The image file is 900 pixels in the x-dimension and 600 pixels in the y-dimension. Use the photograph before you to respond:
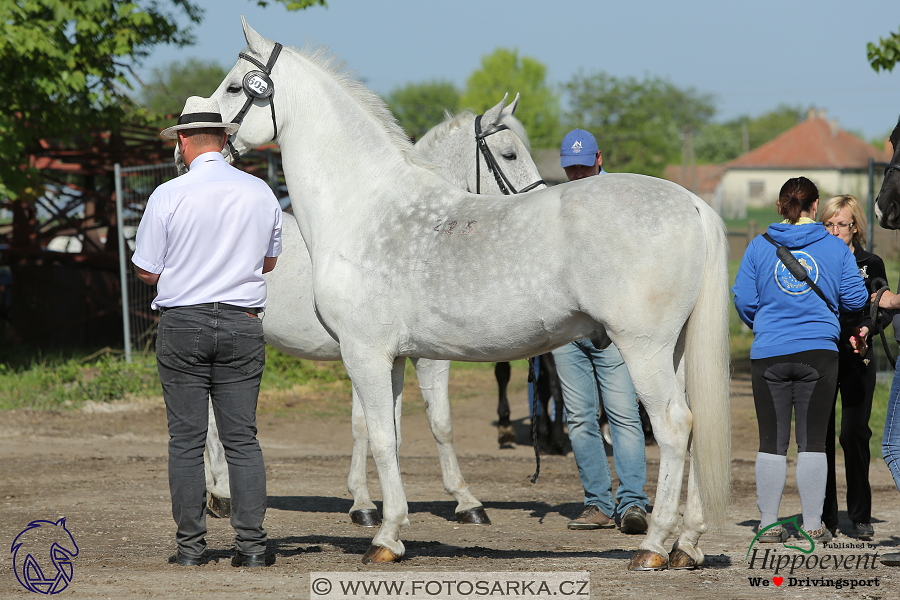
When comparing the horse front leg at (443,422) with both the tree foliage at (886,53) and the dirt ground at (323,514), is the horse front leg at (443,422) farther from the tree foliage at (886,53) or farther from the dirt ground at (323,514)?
the tree foliage at (886,53)

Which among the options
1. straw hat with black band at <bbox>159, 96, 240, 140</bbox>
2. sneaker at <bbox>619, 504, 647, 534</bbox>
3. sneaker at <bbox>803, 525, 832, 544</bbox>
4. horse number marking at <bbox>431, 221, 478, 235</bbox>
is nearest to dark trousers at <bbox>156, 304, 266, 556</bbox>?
straw hat with black band at <bbox>159, 96, 240, 140</bbox>

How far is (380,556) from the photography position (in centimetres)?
414

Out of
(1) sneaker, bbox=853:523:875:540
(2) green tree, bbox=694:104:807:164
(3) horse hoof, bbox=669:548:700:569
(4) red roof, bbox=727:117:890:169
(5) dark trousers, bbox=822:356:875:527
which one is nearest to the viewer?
(3) horse hoof, bbox=669:548:700:569

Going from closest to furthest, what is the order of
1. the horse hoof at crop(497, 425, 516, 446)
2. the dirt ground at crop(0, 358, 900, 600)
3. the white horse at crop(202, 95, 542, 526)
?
1. the dirt ground at crop(0, 358, 900, 600)
2. the white horse at crop(202, 95, 542, 526)
3. the horse hoof at crop(497, 425, 516, 446)

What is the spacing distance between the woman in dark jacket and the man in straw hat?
3.50 metres

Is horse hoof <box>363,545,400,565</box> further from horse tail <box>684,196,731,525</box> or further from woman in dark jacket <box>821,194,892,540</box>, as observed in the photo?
woman in dark jacket <box>821,194,892,540</box>

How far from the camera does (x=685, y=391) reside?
4.21 m

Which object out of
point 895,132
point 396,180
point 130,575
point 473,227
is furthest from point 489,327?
point 895,132

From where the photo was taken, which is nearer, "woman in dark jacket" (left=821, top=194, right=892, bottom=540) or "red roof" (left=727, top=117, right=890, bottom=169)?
"woman in dark jacket" (left=821, top=194, right=892, bottom=540)

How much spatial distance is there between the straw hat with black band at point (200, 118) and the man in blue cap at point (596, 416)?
7.72 feet

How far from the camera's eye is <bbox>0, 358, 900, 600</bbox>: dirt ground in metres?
3.79

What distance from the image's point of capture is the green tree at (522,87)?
5769cm

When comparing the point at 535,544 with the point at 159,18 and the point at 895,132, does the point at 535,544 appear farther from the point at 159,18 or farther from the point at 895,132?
the point at 159,18

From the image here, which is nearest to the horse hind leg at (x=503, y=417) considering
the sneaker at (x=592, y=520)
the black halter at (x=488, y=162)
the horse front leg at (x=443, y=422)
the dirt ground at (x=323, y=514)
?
the dirt ground at (x=323, y=514)
